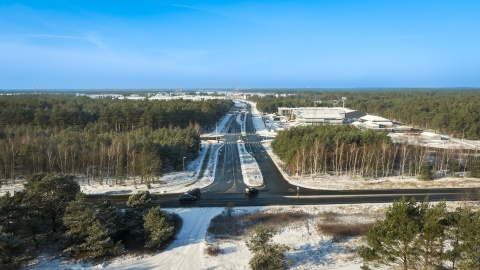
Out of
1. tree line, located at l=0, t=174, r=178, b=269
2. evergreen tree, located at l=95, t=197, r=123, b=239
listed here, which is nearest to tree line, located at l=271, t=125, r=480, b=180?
tree line, located at l=0, t=174, r=178, b=269

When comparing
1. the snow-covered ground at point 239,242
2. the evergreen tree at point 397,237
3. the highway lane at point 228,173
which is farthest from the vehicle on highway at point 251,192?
the evergreen tree at point 397,237

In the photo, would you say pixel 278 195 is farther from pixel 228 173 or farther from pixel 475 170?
pixel 475 170

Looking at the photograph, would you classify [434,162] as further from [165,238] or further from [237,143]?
Result: [165,238]

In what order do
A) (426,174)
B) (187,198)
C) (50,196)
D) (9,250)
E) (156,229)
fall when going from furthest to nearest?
(426,174) → (187,198) → (50,196) → (156,229) → (9,250)

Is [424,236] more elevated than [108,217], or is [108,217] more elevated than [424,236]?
[424,236]

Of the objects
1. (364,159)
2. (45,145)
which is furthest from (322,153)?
(45,145)

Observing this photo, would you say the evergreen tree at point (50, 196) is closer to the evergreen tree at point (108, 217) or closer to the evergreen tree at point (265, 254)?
the evergreen tree at point (108, 217)

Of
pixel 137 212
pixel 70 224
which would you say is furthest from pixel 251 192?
pixel 70 224

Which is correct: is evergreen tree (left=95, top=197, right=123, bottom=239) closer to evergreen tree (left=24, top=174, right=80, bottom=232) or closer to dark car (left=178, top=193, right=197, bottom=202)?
evergreen tree (left=24, top=174, right=80, bottom=232)

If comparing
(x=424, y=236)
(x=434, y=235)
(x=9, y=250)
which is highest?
(x=434, y=235)
